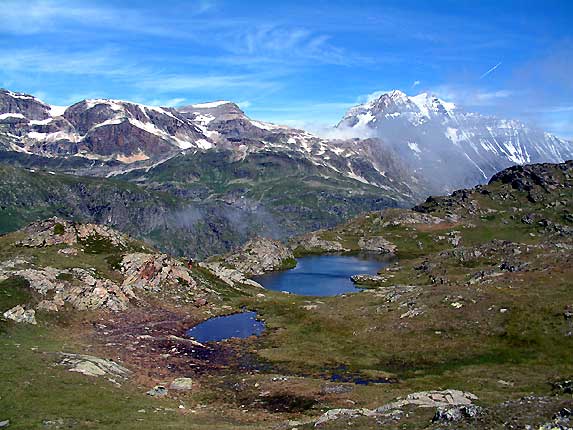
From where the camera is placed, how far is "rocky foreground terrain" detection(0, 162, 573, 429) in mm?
48812

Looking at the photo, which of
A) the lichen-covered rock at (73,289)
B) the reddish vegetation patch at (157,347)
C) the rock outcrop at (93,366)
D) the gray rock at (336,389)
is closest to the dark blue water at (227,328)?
the reddish vegetation patch at (157,347)

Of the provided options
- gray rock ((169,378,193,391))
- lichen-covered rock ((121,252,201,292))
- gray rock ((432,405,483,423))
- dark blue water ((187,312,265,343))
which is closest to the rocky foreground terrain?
gray rock ((432,405,483,423))

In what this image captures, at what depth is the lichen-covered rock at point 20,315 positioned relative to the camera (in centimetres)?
8594

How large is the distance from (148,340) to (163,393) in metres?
28.0

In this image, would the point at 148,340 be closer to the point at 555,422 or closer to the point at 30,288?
the point at 30,288

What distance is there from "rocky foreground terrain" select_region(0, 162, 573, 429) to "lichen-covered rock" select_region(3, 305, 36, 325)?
344 mm

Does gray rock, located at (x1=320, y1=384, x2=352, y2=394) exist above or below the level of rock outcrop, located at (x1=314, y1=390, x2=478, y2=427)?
below

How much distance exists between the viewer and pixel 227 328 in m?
108

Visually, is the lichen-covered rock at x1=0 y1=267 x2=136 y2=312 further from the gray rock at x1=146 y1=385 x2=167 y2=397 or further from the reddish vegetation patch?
the gray rock at x1=146 y1=385 x2=167 y2=397

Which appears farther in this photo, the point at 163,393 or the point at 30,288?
the point at 30,288

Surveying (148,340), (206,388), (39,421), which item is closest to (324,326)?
(148,340)

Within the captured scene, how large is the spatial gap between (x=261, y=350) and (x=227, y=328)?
730 inches

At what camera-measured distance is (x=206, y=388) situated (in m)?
67.2

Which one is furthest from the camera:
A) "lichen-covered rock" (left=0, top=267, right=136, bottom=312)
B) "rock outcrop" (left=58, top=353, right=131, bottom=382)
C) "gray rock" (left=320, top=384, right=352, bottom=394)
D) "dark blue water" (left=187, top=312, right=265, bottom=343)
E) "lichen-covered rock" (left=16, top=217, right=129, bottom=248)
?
"lichen-covered rock" (left=16, top=217, right=129, bottom=248)
